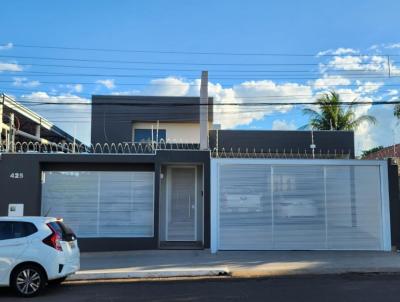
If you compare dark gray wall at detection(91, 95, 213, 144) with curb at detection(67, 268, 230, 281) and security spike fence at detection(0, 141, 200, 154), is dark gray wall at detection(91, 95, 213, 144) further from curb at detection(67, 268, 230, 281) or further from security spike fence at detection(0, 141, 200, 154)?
curb at detection(67, 268, 230, 281)

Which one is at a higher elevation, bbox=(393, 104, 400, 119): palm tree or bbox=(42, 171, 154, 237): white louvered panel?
bbox=(393, 104, 400, 119): palm tree

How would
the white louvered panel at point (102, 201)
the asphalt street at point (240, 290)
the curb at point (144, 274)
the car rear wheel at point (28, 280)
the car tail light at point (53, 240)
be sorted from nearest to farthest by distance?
the asphalt street at point (240, 290)
the car rear wheel at point (28, 280)
the car tail light at point (53, 240)
the curb at point (144, 274)
the white louvered panel at point (102, 201)

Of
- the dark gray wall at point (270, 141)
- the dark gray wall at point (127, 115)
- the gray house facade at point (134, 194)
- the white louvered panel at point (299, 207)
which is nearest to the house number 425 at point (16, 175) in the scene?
the gray house facade at point (134, 194)

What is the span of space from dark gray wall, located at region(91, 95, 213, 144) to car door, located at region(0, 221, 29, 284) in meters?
16.0

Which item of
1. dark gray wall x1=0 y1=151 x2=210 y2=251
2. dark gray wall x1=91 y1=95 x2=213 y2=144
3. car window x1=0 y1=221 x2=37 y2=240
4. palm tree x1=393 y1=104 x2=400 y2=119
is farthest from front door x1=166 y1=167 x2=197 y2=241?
dark gray wall x1=91 y1=95 x2=213 y2=144

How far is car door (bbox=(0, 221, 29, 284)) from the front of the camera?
9.59 meters

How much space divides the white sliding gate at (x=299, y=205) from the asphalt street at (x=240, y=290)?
4282 mm

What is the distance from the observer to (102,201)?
16375 millimetres

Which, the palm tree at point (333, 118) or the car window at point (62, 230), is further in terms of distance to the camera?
the palm tree at point (333, 118)

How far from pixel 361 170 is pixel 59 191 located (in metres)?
10.1

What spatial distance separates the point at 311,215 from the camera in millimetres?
16125

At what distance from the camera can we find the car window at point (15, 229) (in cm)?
988

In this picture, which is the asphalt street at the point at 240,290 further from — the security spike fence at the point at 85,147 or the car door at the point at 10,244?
the security spike fence at the point at 85,147

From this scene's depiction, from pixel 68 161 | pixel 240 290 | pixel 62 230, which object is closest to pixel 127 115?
pixel 68 161
